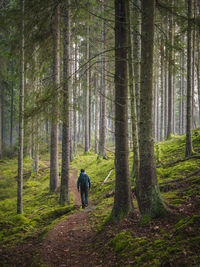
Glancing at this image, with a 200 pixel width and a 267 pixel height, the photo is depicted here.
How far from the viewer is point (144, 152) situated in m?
4.96

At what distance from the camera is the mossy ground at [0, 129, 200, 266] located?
346 centimetres

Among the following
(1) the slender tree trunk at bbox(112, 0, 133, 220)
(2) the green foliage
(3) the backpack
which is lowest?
(2) the green foliage

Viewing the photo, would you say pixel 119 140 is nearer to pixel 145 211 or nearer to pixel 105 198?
pixel 145 211

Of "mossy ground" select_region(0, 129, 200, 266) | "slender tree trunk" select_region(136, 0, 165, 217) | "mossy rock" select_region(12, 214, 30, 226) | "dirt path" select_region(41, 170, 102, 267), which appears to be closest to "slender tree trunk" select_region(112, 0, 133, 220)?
"mossy ground" select_region(0, 129, 200, 266)

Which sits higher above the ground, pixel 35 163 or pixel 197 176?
pixel 197 176

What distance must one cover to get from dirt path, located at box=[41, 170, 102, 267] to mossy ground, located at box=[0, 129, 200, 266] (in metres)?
0.29

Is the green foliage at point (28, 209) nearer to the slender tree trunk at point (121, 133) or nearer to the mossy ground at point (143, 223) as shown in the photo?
the mossy ground at point (143, 223)

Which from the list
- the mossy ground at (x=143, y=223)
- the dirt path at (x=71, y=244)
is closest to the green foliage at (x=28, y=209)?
the mossy ground at (x=143, y=223)

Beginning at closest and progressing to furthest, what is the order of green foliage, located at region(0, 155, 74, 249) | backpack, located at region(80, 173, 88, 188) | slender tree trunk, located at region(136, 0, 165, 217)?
slender tree trunk, located at region(136, 0, 165, 217) → green foliage, located at region(0, 155, 74, 249) → backpack, located at region(80, 173, 88, 188)

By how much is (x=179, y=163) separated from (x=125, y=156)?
4286mm

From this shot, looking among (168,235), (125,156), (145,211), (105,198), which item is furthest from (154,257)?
(105,198)

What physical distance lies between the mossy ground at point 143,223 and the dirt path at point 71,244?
0.95 ft

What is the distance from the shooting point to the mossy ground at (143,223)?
136 inches

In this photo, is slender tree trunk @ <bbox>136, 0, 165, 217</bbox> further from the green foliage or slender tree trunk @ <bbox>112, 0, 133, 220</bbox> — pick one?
the green foliage
